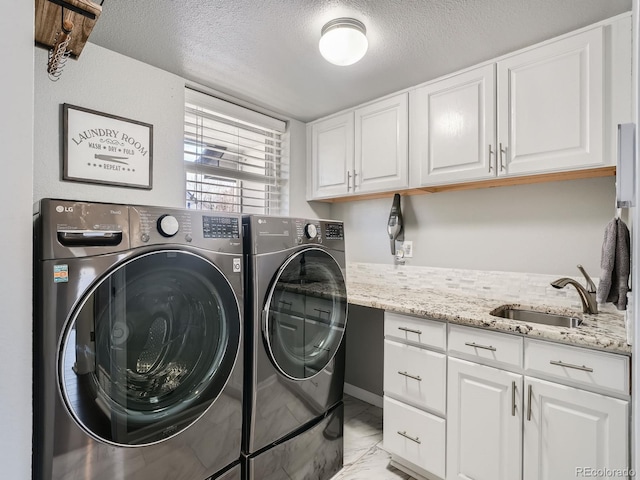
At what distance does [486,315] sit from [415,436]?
74 centimetres

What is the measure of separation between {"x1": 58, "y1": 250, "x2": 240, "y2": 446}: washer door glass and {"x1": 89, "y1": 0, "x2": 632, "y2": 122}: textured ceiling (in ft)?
3.62

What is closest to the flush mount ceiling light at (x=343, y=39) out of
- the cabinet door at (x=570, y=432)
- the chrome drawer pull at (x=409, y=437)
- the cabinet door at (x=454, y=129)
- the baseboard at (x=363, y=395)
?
the cabinet door at (x=454, y=129)

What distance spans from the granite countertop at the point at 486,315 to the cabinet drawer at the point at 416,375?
8.1 inches

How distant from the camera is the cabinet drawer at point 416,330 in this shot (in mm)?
1554

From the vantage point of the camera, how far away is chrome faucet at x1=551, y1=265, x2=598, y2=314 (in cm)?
155

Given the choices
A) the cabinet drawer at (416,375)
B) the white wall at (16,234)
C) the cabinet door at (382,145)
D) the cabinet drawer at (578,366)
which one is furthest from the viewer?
the cabinet door at (382,145)

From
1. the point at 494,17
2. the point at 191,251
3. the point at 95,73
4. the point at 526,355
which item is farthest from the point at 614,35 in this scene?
the point at 95,73

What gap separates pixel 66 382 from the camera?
901 mm

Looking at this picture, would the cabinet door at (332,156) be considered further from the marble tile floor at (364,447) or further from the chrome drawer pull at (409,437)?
the marble tile floor at (364,447)

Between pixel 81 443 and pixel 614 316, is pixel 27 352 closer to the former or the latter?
pixel 81 443

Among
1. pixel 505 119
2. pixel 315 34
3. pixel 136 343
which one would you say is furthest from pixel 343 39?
pixel 136 343

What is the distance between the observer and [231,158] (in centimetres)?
236

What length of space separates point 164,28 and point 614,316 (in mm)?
2534

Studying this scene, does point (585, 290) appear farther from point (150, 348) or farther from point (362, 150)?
point (150, 348)
